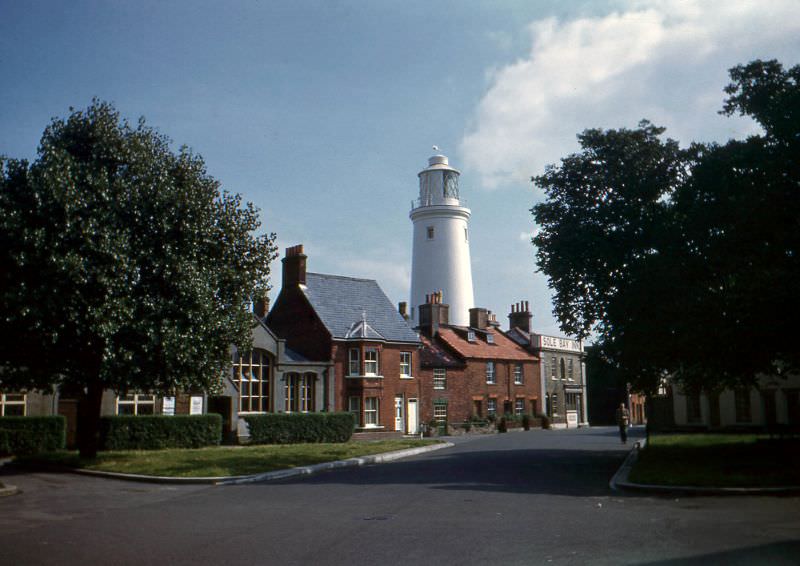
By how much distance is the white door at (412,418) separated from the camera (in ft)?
A: 160

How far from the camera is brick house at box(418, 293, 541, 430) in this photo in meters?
53.3

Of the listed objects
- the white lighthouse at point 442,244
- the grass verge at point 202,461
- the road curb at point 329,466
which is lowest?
the road curb at point 329,466

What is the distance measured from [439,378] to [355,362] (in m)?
10.2

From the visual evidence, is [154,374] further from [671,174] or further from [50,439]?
[671,174]

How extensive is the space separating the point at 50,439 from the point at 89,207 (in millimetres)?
11952

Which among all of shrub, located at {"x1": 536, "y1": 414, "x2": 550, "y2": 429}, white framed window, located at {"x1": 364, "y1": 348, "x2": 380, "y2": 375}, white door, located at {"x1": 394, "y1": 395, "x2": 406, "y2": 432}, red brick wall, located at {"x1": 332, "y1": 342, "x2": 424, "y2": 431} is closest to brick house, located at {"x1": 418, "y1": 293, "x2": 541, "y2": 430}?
shrub, located at {"x1": 536, "y1": 414, "x2": 550, "y2": 429}

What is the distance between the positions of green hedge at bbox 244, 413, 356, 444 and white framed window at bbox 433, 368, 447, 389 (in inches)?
509

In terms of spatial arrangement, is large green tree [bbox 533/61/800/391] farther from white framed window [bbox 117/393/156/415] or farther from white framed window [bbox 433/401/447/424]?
white framed window [bbox 433/401/447/424]

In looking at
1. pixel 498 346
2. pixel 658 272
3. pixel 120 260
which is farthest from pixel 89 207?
pixel 498 346

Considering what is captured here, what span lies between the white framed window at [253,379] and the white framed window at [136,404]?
4928 millimetres

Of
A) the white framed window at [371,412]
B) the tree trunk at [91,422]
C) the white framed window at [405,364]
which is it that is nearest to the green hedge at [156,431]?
the tree trunk at [91,422]

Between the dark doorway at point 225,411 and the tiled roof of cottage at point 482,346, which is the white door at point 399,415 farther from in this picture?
the dark doorway at point 225,411

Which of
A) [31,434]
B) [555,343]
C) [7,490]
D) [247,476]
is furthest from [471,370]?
[7,490]

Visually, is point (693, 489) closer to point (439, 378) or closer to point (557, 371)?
point (439, 378)
